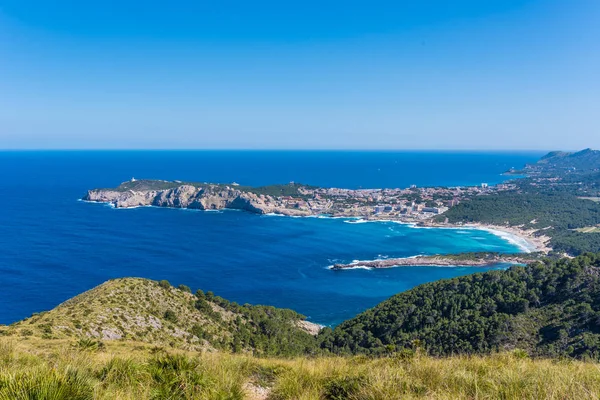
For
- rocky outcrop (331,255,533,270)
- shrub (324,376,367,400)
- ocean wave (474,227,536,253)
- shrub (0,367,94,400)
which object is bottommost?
rocky outcrop (331,255,533,270)

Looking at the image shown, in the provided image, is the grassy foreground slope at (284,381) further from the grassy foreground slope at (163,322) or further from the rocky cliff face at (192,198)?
the rocky cliff face at (192,198)

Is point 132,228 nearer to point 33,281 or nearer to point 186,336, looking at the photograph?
point 33,281

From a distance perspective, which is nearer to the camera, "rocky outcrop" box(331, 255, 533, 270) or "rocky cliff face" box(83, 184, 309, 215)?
"rocky outcrop" box(331, 255, 533, 270)

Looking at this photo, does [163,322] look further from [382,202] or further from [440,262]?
[382,202]

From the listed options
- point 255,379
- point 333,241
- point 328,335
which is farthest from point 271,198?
point 255,379

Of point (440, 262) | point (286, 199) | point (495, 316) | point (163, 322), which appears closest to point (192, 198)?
point (286, 199)

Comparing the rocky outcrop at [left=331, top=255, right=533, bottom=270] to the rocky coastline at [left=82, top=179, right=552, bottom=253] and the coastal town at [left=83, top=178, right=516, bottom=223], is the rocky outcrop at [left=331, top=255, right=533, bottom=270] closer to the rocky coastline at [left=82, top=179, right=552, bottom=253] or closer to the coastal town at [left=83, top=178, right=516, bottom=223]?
the coastal town at [left=83, top=178, right=516, bottom=223]

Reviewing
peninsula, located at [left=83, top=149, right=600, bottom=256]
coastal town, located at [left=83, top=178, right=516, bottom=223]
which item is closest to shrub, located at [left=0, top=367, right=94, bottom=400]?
peninsula, located at [left=83, top=149, right=600, bottom=256]

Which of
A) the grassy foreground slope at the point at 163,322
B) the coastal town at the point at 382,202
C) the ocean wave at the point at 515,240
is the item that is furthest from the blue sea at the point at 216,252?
the grassy foreground slope at the point at 163,322
